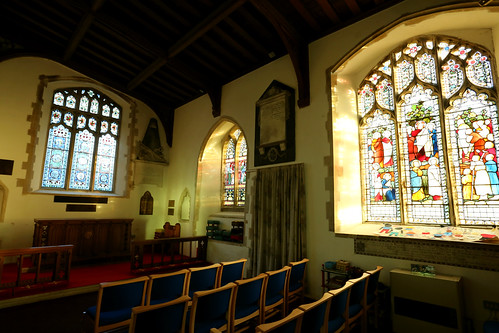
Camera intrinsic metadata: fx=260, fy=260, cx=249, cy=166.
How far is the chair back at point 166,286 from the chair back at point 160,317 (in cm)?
63

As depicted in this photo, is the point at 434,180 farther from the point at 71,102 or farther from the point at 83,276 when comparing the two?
the point at 71,102

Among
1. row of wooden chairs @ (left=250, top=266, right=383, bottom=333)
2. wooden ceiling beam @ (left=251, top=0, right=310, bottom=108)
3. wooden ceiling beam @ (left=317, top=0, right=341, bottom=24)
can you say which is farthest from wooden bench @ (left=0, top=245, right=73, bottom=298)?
wooden ceiling beam @ (left=317, top=0, right=341, bottom=24)

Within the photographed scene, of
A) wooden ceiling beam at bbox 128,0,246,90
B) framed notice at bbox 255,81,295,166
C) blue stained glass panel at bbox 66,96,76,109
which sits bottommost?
framed notice at bbox 255,81,295,166

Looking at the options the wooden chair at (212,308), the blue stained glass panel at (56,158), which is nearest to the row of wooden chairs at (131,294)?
the wooden chair at (212,308)

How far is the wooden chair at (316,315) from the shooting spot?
1685 mm

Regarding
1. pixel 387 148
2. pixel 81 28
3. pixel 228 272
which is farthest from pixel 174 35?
pixel 228 272

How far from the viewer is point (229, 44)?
5.42m

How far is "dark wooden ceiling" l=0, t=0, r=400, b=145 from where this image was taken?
4.40 meters

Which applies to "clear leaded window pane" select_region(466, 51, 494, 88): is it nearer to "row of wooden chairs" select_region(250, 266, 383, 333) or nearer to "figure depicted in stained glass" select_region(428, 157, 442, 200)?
"figure depicted in stained glass" select_region(428, 157, 442, 200)

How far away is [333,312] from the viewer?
2.09m

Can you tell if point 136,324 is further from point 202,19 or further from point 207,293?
point 202,19

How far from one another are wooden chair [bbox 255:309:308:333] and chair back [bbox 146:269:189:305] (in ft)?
4.42

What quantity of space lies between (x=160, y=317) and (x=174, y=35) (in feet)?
17.7

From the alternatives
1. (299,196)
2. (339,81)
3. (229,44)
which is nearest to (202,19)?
(229,44)
